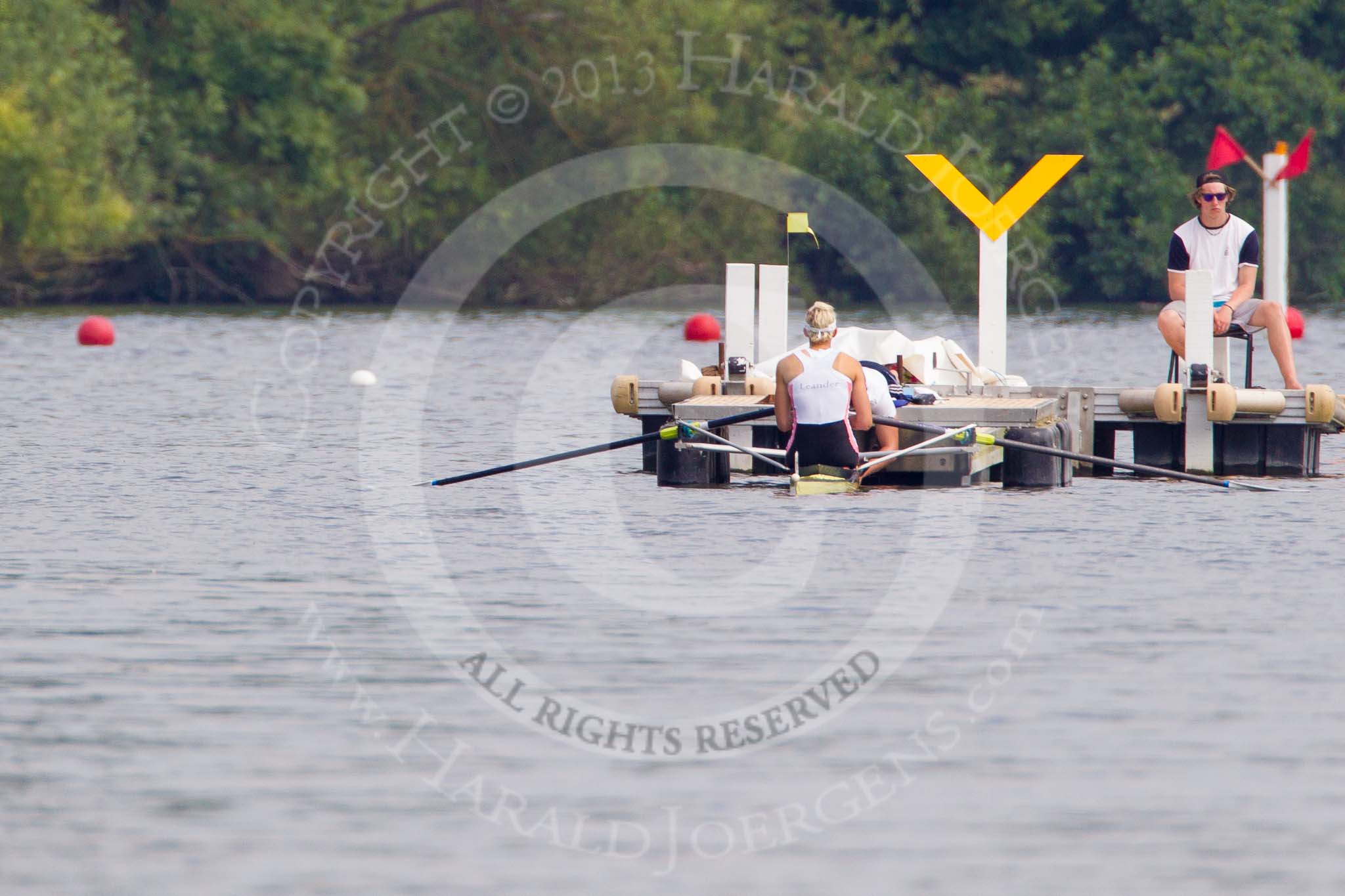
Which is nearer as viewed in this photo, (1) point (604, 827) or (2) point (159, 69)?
(1) point (604, 827)

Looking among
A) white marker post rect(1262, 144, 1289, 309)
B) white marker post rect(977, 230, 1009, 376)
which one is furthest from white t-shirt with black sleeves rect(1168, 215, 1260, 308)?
white marker post rect(1262, 144, 1289, 309)

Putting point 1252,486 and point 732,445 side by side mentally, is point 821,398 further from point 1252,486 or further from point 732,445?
point 1252,486

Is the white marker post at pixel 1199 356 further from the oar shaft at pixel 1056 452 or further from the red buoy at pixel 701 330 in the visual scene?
the red buoy at pixel 701 330

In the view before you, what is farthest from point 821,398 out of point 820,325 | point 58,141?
point 58,141

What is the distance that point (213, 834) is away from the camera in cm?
788

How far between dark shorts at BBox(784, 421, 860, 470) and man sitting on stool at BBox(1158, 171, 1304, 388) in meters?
2.73

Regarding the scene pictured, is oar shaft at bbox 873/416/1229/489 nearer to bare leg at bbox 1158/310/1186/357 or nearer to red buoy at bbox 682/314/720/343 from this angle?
bare leg at bbox 1158/310/1186/357

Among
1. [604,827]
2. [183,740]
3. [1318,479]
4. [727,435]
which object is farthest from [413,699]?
[1318,479]

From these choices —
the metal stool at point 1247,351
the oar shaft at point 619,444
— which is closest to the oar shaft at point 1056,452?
the oar shaft at point 619,444

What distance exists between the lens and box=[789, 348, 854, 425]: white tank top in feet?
53.0

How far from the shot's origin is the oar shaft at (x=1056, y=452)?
16.5m

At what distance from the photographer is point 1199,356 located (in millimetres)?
17781

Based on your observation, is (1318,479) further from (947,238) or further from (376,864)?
(947,238)

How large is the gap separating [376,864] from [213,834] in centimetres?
65
